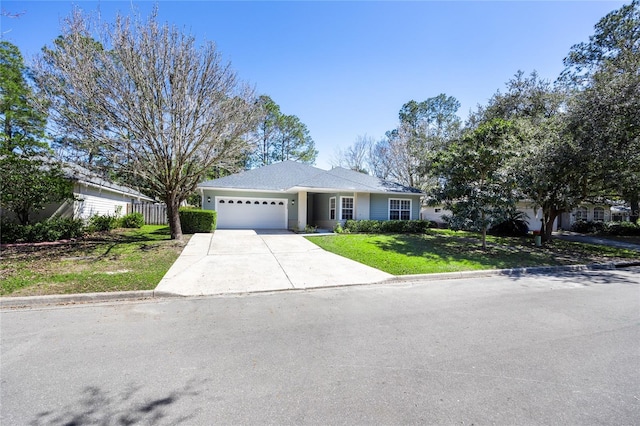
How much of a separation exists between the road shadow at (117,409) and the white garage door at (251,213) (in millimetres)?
16498

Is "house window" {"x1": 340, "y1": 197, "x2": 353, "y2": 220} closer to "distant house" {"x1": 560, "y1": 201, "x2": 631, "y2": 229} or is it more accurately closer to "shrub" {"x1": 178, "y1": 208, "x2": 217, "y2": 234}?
"shrub" {"x1": 178, "y1": 208, "x2": 217, "y2": 234}

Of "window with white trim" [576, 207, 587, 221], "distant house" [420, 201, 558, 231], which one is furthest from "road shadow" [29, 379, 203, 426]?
"window with white trim" [576, 207, 587, 221]

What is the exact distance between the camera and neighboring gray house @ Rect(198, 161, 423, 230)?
18031mm

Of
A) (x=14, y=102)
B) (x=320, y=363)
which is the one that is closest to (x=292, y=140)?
(x=14, y=102)

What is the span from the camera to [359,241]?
43.9 feet

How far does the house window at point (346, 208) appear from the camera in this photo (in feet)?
59.0

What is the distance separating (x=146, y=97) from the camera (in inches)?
406

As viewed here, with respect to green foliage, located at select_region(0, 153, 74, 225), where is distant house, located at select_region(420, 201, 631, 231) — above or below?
below

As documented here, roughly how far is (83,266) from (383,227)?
45.3 ft

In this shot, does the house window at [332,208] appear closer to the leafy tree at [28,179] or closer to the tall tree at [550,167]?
the tall tree at [550,167]

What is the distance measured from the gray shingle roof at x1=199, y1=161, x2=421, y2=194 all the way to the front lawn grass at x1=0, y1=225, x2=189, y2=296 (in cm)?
756

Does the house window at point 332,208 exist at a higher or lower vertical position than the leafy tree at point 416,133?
lower

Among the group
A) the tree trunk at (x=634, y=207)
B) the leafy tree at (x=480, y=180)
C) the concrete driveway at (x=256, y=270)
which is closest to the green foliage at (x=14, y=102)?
the concrete driveway at (x=256, y=270)

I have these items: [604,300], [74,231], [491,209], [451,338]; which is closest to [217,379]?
[451,338]
